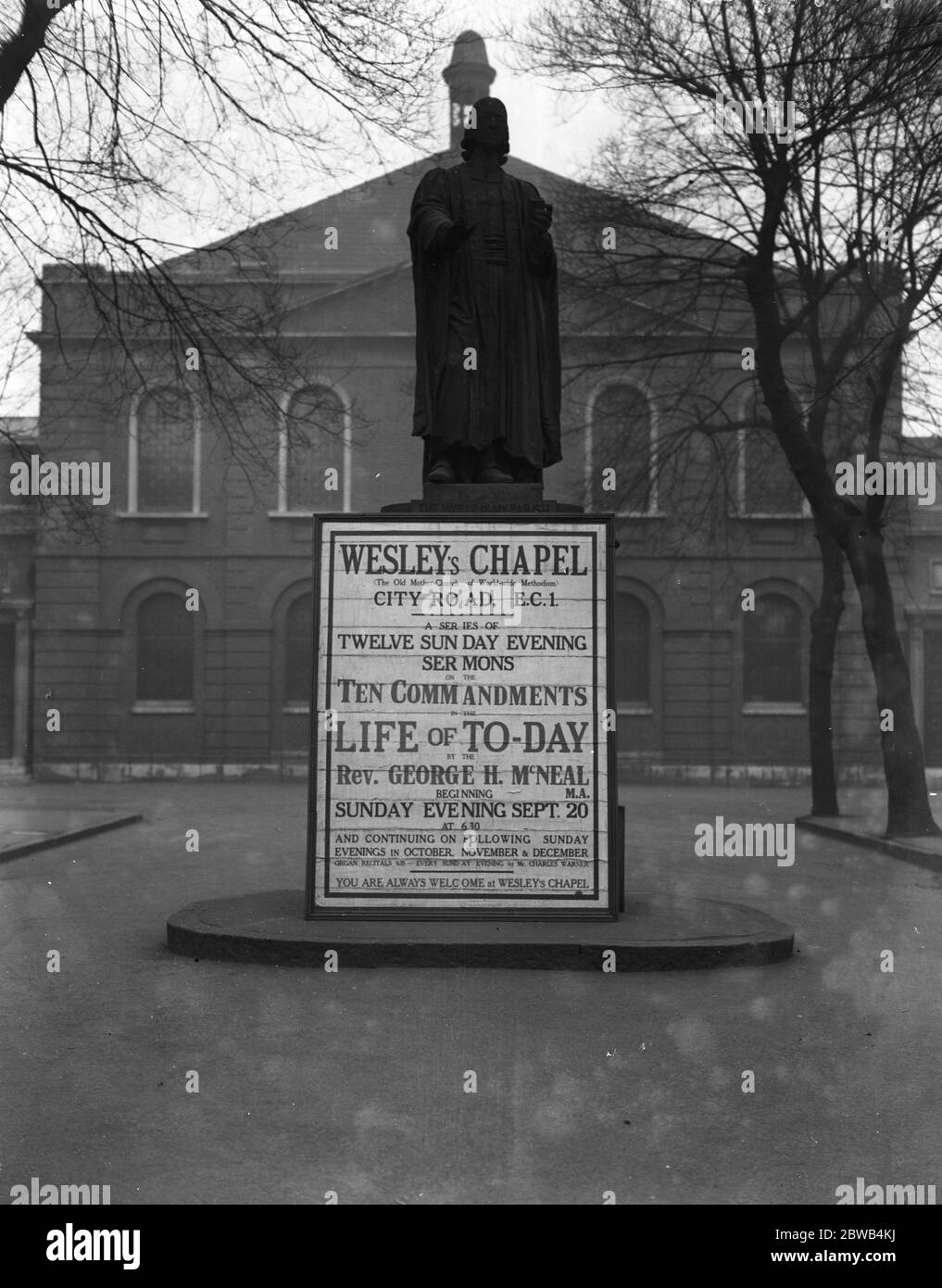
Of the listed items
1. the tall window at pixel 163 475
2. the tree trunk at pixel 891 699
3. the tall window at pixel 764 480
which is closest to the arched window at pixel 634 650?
the tall window at pixel 764 480

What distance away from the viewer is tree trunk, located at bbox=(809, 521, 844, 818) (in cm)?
2012

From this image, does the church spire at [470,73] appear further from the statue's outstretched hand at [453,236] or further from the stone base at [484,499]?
the stone base at [484,499]

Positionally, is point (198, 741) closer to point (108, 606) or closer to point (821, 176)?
point (108, 606)

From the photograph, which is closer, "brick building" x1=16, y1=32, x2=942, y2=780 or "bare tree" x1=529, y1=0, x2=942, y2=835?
"bare tree" x1=529, y1=0, x2=942, y2=835

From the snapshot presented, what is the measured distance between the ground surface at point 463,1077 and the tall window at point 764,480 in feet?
55.7

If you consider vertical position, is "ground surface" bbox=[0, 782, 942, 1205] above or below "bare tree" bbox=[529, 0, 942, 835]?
below

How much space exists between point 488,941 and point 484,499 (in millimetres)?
2788

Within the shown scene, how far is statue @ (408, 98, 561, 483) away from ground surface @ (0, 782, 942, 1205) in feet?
11.0

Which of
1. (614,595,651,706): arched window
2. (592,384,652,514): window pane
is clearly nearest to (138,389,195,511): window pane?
(614,595,651,706): arched window

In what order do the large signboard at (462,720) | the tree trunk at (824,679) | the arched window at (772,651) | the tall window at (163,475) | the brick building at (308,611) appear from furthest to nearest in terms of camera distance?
the tall window at (163,475) < the arched window at (772,651) < the brick building at (308,611) < the tree trunk at (824,679) < the large signboard at (462,720)

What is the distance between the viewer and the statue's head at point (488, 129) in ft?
28.2

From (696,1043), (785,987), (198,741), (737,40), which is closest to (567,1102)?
(696,1043)

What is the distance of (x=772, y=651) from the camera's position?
30.9 meters

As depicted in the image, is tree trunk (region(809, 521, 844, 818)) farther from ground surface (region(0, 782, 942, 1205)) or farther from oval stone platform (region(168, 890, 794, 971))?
oval stone platform (region(168, 890, 794, 971))
